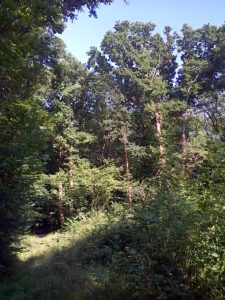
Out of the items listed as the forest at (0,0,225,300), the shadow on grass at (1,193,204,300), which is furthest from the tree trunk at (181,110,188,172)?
the shadow on grass at (1,193,204,300)

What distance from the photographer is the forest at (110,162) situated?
5.35m

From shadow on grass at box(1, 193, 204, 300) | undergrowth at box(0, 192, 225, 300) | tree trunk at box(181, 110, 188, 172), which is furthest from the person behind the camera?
tree trunk at box(181, 110, 188, 172)

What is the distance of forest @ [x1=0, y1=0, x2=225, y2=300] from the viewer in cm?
535

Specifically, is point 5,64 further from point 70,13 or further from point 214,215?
point 70,13

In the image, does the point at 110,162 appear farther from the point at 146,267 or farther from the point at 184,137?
the point at 146,267

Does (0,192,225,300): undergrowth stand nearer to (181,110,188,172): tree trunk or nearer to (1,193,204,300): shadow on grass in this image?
(1,193,204,300): shadow on grass

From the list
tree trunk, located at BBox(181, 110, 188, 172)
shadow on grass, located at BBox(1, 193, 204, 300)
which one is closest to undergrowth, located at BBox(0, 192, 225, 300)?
shadow on grass, located at BBox(1, 193, 204, 300)

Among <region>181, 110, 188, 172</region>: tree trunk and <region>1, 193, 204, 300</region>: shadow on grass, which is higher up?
<region>181, 110, 188, 172</region>: tree trunk

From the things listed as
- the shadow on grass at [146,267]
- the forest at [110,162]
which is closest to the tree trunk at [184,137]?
the forest at [110,162]

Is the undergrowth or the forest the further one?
the forest

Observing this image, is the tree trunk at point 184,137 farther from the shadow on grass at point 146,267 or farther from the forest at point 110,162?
the shadow on grass at point 146,267

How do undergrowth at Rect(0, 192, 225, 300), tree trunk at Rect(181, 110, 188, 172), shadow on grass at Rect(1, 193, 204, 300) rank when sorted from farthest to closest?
1. tree trunk at Rect(181, 110, 188, 172)
2. shadow on grass at Rect(1, 193, 204, 300)
3. undergrowth at Rect(0, 192, 225, 300)

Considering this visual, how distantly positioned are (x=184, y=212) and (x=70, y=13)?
736cm

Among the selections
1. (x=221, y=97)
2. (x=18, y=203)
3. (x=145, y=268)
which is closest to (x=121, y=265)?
(x=145, y=268)
